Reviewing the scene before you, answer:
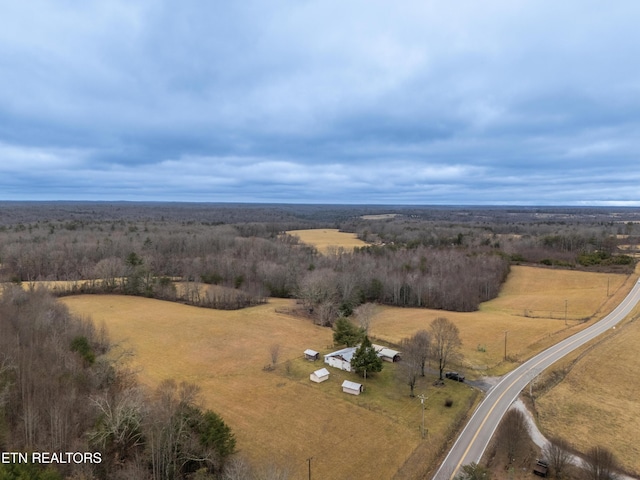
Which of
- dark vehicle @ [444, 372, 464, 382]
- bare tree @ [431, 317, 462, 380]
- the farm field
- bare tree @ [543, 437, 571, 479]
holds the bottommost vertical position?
dark vehicle @ [444, 372, 464, 382]

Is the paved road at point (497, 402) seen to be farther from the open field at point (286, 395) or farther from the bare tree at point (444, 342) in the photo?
the bare tree at point (444, 342)

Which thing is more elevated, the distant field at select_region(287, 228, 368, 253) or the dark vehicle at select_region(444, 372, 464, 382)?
the distant field at select_region(287, 228, 368, 253)

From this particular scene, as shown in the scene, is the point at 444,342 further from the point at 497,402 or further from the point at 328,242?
the point at 328,242

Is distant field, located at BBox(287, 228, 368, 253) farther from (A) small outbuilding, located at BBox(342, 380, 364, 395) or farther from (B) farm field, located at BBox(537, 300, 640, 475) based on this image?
(B) farm field, located at BBox(537, 300, 640, 475)

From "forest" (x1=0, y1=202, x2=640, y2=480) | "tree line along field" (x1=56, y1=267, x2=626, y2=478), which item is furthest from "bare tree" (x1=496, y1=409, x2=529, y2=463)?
"forest" (x1=0, y1=202, x2=640, y2=480)

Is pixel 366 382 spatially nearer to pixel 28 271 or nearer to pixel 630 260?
pixel 630 260

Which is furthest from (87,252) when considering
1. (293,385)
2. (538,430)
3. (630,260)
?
(630,260)

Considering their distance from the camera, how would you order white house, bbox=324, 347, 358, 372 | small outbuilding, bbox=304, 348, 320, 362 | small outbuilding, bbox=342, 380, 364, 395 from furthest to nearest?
small outbuilding, bbox=304, 348, 320, 362 → white house, bbox=324, 347, 358, 372 → small outbuilding, bbox=342, 380, 364, 395
